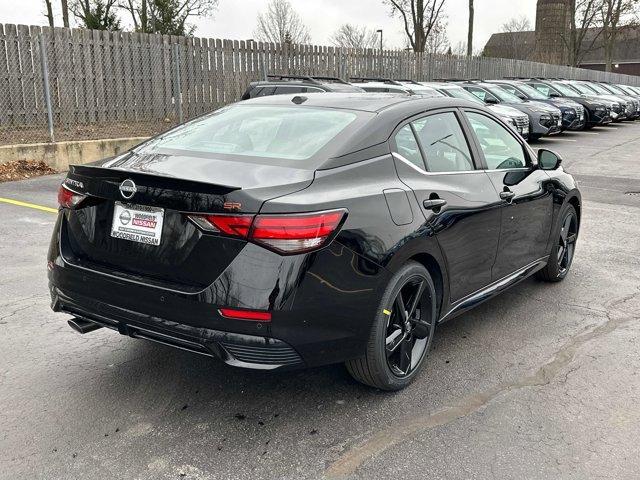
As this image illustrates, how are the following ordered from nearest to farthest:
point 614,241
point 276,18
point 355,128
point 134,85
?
1. point 355,128
2. point 614,241
3. point 134,85
4. point 276,18

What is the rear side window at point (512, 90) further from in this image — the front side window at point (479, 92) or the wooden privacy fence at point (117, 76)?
the wooden privacy fence at point (117, 76)

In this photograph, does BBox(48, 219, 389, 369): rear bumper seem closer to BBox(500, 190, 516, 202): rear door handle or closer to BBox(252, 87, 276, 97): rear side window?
BBox(500, 190, 516, 202): rear door handle

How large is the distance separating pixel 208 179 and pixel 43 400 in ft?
4.95

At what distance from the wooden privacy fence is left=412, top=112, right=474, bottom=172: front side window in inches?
358

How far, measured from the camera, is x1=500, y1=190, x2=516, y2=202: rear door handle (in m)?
4.15

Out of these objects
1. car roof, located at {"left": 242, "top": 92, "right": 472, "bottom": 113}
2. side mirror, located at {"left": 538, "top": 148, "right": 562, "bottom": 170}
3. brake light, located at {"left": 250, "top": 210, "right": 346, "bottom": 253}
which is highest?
car roof, located at {"left": 242, "top": 92, "right": 472, "bottom": 113}

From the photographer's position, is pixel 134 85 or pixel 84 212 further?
pixel 134 85

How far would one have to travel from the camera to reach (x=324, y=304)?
9.34 feet

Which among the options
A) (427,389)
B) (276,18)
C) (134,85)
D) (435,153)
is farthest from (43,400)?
(276,18)

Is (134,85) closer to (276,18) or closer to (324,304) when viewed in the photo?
(324,304)

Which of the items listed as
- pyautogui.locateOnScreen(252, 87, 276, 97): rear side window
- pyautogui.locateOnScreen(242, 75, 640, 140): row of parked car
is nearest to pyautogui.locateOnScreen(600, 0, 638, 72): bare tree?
pyautogui.locateOnScreen(242, 75, 640, 140): row of parked car

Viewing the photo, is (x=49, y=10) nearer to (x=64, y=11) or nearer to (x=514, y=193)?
(x=64, y=11)

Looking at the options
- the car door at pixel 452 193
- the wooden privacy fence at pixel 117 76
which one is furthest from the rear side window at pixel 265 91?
the car door at pixel 452 193

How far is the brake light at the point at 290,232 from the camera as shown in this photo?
269cm
